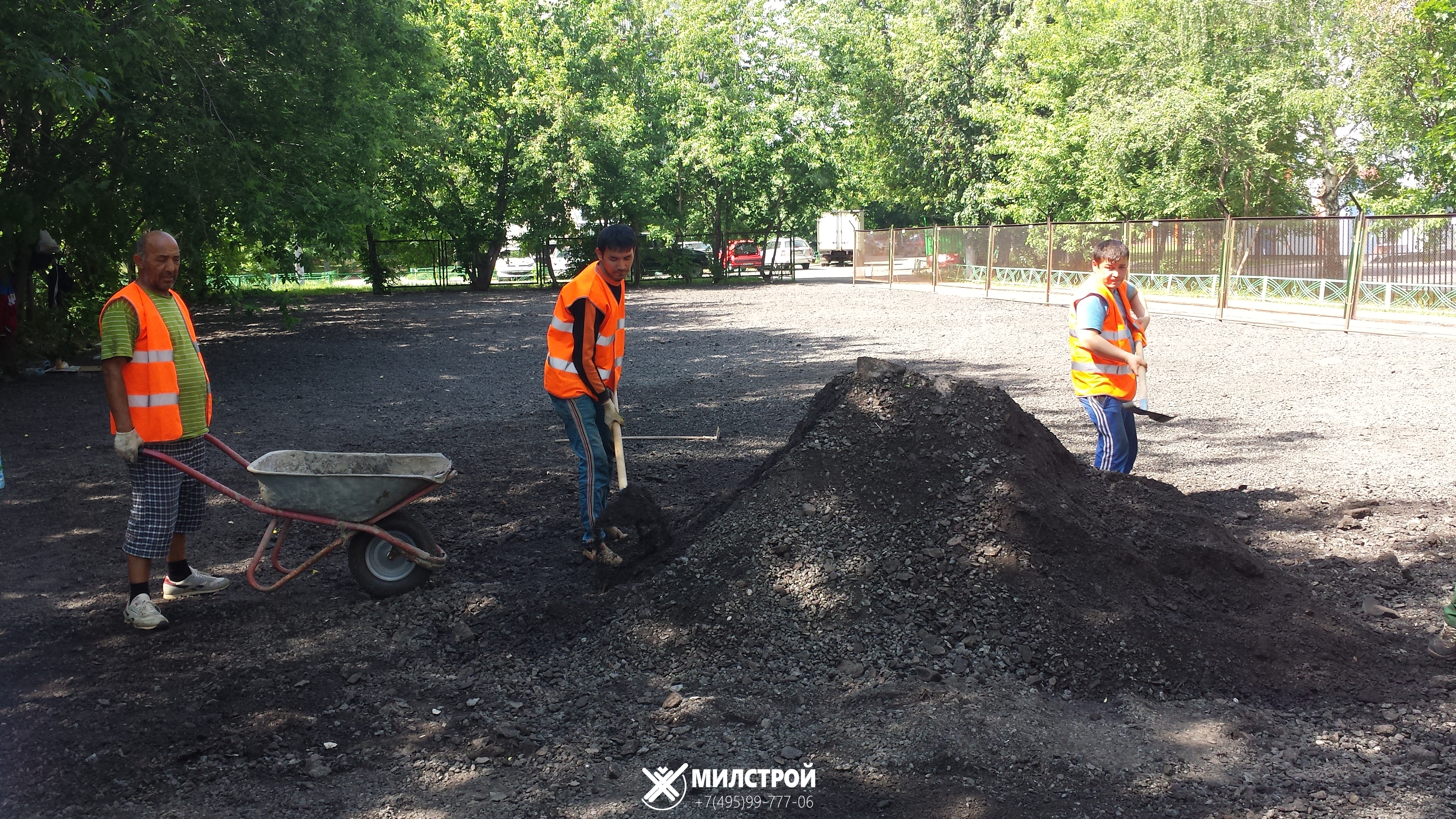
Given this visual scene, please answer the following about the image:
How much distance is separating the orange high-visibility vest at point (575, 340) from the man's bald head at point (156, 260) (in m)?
1.76

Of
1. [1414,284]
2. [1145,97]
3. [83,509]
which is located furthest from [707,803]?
[1145,97]

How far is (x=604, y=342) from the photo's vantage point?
4.93 meters

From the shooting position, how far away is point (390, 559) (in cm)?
475

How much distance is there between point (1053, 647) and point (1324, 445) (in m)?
5.25

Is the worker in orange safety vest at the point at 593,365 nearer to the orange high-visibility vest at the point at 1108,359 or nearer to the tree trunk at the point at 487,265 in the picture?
the orange high-visibility vest at the point at 1108,359

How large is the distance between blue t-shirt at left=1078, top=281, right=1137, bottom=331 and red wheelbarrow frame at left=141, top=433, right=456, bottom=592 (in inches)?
139

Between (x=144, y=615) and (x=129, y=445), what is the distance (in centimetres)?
78

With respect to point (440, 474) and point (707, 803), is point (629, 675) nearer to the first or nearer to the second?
point (707, 803)

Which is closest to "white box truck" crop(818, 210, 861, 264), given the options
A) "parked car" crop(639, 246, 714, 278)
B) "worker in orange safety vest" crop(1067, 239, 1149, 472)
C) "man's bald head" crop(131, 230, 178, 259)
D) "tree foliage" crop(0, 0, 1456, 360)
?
"tree foliage" crop(0, 0, 1456, 360)

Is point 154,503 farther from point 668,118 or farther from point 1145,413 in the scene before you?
point 668,118

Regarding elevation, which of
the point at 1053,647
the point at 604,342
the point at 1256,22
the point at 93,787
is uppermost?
the point at 1256,22

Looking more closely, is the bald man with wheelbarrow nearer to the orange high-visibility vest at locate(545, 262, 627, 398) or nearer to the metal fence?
the orange high-visibility vest at locate(545, 262, 627, 398)

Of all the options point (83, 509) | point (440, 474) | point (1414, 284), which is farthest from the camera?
point (1414, 284)

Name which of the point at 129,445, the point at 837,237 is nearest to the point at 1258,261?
the point at 129,445
